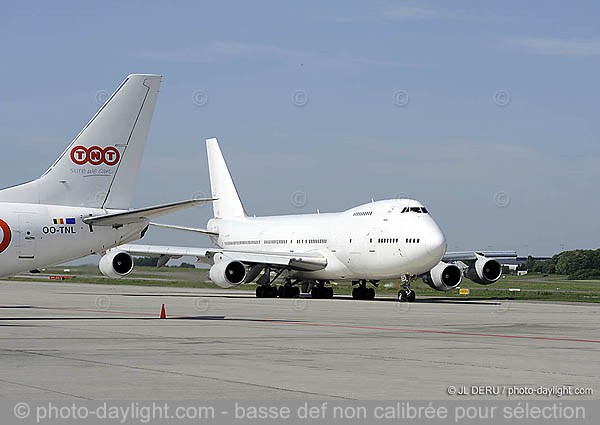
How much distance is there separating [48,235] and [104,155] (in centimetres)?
251

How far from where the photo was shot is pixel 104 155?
22812mm

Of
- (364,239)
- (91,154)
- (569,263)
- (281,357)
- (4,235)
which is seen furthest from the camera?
(569,263)

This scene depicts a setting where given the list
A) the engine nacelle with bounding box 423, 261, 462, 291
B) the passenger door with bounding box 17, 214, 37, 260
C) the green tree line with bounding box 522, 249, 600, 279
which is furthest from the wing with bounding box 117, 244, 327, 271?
the green tree line with bounding box 522, 249, 600, 279

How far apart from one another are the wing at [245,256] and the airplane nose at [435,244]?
8.45 m

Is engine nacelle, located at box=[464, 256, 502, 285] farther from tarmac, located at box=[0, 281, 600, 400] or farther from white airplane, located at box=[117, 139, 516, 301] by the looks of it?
tarmac, located at box=[0, 281, 600, 400]

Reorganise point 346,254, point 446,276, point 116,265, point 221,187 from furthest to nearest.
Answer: point 221,187, point 116,265, point 346,254, point 446,276

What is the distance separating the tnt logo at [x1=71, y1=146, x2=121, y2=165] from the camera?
22.8 metres

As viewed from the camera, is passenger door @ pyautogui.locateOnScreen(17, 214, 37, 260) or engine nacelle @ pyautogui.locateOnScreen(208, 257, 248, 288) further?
engine nacelle @ pyautogui.locateOnScreen(208, 257, 248, 288)

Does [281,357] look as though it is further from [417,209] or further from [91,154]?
[417,209]

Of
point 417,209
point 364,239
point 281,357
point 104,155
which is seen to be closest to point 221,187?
point 364,239

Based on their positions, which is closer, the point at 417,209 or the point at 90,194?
the point at 90,194

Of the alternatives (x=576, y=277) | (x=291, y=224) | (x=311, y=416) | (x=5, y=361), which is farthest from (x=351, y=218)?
(x=576, y=277)

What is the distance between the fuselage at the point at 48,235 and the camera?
21.5 m

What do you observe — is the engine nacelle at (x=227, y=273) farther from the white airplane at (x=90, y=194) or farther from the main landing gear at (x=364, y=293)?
the white airplane at (x=90, y=194)
